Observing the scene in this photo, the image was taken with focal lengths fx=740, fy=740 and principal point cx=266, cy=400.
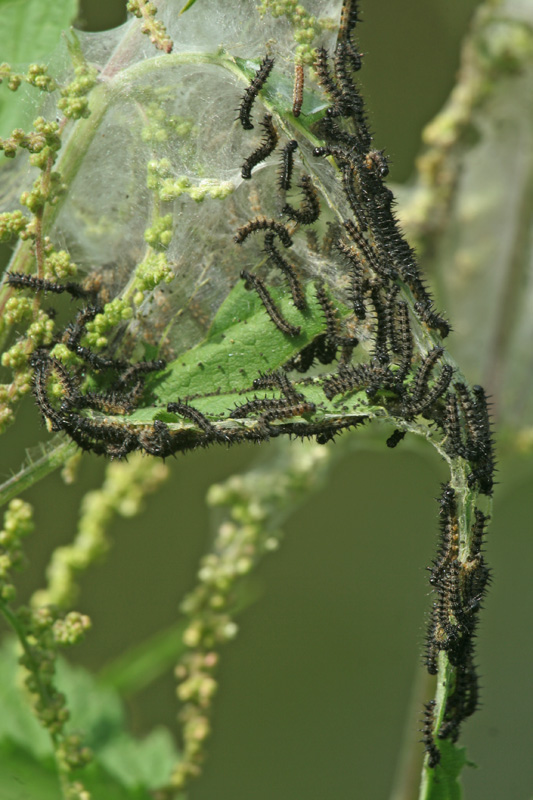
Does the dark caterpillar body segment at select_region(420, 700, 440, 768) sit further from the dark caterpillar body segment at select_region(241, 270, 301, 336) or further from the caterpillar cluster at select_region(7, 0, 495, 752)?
the dark caterpillar body segment at select_region(241, 270, 301, 336)

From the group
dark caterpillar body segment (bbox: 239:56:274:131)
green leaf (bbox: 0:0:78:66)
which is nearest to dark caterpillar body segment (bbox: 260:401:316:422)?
dark caterpillar body segment (bbox: 239:56:274:131)

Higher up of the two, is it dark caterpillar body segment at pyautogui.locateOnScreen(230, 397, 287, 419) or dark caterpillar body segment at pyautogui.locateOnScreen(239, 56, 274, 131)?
dark caterpillar body segment at pyautogui.locateOnScreen(239, 56, 274, 131)

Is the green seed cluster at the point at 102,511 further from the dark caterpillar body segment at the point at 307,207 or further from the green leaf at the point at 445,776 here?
the green leaf at the point at 445,776

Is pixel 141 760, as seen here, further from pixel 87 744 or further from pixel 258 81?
pixel 258 81

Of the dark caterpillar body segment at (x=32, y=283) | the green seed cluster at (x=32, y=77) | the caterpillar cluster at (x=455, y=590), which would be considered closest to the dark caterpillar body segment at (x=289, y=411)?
the caterpillar cluster at (x=455, y=590)

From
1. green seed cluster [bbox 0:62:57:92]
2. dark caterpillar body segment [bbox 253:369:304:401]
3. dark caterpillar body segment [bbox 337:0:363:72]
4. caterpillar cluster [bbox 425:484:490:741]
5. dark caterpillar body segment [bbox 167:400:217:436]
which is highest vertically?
dark caterpillar body segment [bbox 337:0:363:72]

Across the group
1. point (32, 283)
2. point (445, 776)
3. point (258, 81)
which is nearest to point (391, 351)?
point (258, 81)

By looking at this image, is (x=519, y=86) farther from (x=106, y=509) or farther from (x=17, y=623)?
(x=17, y=623)
